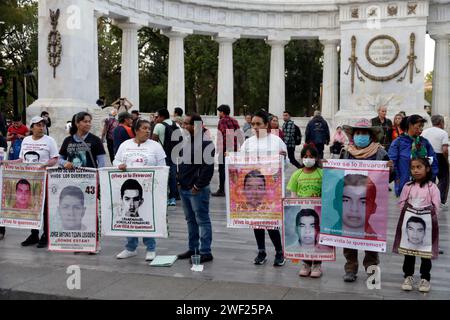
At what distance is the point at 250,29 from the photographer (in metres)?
38.8

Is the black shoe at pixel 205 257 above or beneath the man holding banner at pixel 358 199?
beneath

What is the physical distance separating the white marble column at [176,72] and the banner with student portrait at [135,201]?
Result: 27002 mm

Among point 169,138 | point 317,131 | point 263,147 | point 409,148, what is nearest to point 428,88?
point 317,131

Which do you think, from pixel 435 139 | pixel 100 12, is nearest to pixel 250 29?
pixel 100 12

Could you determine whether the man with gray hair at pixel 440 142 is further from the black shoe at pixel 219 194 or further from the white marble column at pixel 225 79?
the white marble column at pixel 225 79

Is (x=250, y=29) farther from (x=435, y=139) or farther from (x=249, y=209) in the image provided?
(x=249, y=209)

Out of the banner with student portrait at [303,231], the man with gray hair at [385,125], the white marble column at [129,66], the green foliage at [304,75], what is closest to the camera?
the banner with student portrait at [303,231]

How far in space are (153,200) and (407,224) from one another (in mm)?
3917

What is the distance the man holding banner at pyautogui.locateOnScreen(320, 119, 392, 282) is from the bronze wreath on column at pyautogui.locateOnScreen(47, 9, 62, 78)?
835 inches

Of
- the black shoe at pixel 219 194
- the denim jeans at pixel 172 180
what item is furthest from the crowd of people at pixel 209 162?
the black shoe at pixel 219 194

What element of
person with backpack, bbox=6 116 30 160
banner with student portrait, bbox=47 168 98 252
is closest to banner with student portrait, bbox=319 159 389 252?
banner with student portrait, bbox=47 168 98 252

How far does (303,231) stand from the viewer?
7820 mm

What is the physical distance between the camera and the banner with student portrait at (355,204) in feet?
23.9

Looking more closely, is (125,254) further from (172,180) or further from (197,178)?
(172,180)
